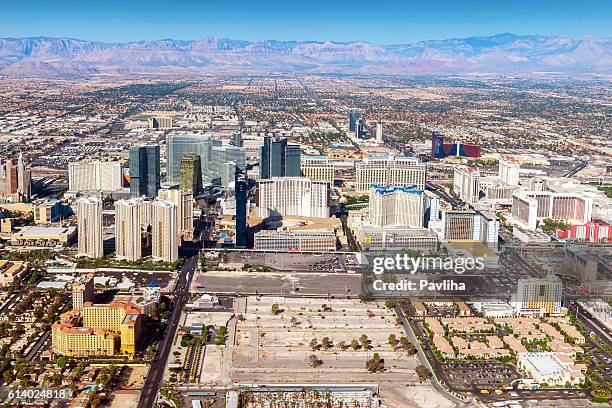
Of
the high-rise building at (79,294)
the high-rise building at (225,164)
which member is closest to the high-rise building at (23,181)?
the high-rise building at (225,164)

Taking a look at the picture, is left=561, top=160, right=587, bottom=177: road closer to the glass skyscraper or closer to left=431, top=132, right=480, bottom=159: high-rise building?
left=431, top=132, right=480, bottom=159: high-rise building

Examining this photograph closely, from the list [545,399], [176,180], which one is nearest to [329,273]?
[545,399]

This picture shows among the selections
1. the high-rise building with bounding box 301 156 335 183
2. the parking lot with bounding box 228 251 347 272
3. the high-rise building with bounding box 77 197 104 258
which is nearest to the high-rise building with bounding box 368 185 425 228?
the parking lot with bounding box 228 251 347 272

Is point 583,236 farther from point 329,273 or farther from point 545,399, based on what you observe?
point 545,399

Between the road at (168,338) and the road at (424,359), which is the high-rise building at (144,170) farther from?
the road at (424,359)

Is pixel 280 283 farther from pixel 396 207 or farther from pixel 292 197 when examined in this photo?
pixel 292 197

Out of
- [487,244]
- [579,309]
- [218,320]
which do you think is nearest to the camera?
[218,320]
